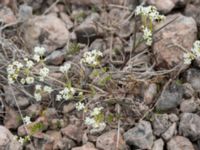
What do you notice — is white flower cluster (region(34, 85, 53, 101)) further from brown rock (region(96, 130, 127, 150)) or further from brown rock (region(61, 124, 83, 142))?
brown rock (region(96, 130, 127, 150))

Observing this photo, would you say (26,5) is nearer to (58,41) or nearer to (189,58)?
(58,41)

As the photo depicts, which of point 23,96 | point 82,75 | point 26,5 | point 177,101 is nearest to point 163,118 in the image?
point 177,101

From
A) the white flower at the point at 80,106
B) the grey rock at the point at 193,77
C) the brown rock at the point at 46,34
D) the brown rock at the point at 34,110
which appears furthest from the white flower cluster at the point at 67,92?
the grey rock at the point at 193,77

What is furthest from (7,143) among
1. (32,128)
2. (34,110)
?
(34,110)

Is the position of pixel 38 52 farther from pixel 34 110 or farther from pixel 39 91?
pixel 34 110

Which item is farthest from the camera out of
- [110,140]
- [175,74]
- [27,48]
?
[27,48]

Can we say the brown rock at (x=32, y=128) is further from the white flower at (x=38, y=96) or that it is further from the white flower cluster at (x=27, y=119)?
the white flower at (x=38, y=96)
